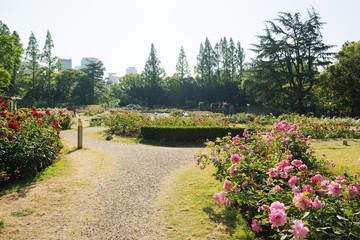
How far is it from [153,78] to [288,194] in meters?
41.9

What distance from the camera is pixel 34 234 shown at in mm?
2621

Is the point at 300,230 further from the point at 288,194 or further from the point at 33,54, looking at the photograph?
the point at 33,54

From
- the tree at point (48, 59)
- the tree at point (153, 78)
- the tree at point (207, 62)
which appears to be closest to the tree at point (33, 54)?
the tree at point (48, 59)

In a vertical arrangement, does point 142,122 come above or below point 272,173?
above

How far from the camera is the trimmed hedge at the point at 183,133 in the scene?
9742 mm

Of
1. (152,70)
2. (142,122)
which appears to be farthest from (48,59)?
(142,122)

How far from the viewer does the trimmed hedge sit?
974 centimetres

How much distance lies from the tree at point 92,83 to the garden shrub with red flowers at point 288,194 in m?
41.8

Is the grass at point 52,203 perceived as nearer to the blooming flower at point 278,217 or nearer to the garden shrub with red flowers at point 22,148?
the garden shrub with red flowers at point 22,148

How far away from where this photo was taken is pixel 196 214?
3176 millimetres

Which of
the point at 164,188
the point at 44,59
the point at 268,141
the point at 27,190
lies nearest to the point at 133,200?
the point at 164,188

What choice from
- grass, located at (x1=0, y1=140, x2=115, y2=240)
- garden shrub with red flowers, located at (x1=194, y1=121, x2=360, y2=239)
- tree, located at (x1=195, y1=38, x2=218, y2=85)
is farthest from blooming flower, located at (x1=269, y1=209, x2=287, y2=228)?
tree, located at (x1=195, y1=38, x2=218, y2=85)

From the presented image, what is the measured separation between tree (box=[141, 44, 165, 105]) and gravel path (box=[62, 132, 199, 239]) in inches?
1439

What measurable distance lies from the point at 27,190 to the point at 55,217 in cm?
118
